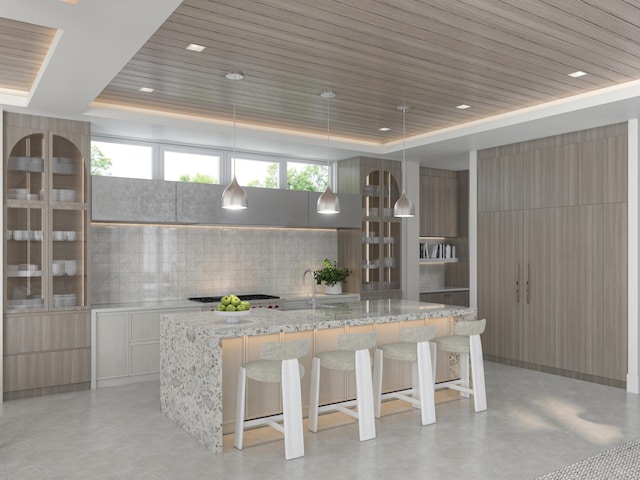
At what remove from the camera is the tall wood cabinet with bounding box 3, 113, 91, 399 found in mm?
5320

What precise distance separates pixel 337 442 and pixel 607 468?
1.85 m

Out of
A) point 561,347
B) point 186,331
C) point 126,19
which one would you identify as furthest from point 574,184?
point 126,19

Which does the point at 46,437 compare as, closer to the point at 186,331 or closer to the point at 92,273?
the point at 186,331

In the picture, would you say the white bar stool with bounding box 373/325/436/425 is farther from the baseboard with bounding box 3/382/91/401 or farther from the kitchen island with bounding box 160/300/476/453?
the baseboard with bounding box 3/382/91/401

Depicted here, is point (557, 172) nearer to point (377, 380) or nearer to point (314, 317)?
point (377, 380)

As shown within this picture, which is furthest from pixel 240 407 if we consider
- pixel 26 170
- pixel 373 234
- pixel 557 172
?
pixel 557 172

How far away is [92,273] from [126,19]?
383cm

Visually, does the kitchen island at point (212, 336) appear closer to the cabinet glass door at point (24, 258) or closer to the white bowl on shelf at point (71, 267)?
the white bowl on shelf at point (71, 267)

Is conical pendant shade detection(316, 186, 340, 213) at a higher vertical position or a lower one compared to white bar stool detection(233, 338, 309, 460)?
higher

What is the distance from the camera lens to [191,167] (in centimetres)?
695

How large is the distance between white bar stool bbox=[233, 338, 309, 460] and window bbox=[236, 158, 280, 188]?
3.78 m

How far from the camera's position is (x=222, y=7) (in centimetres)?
333

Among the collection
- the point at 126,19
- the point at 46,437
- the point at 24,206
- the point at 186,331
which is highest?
the point at 126,19

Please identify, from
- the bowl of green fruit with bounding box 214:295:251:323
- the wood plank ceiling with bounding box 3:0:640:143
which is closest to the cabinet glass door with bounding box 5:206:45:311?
the wood plank ceiling with bounding box 3:0:640:143
